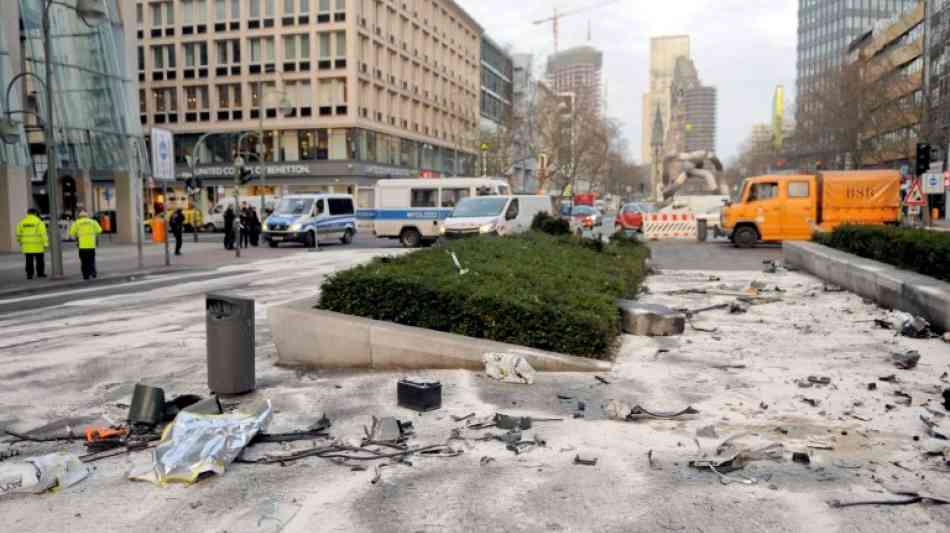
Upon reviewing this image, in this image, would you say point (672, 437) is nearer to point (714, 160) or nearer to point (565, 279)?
point (565, 279)

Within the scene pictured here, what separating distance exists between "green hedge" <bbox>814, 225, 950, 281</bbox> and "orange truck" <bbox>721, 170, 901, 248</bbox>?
9961 mm

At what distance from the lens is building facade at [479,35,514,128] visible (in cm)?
8881

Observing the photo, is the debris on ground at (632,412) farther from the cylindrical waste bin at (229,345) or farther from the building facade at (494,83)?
the building facade at (494,83)

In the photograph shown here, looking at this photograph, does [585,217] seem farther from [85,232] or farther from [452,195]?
[85,232]

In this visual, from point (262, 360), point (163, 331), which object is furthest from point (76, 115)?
point (262, 360)

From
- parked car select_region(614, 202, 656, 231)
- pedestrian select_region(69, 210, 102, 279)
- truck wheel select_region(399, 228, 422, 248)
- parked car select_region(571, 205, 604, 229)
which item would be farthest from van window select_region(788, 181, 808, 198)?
pedestrian select_region(69, 210, 102, 279)

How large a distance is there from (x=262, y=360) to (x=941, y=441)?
20.2ft

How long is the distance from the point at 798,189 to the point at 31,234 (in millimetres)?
22905

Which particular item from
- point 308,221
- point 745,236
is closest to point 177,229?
point 308,221

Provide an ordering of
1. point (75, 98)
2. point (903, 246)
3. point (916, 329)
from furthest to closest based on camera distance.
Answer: point (75, 98)
point (903, 246)
point (916, 329)

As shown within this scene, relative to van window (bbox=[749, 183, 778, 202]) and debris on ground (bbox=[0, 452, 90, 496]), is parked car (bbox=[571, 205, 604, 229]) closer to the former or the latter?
van window (bbox=[749, 183, 778, 202])

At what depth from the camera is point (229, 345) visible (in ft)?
20.9

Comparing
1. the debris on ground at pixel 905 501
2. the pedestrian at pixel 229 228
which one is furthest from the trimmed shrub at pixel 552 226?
the pedestrian at pixel 229 228

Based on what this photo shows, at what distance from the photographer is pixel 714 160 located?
42062mm
